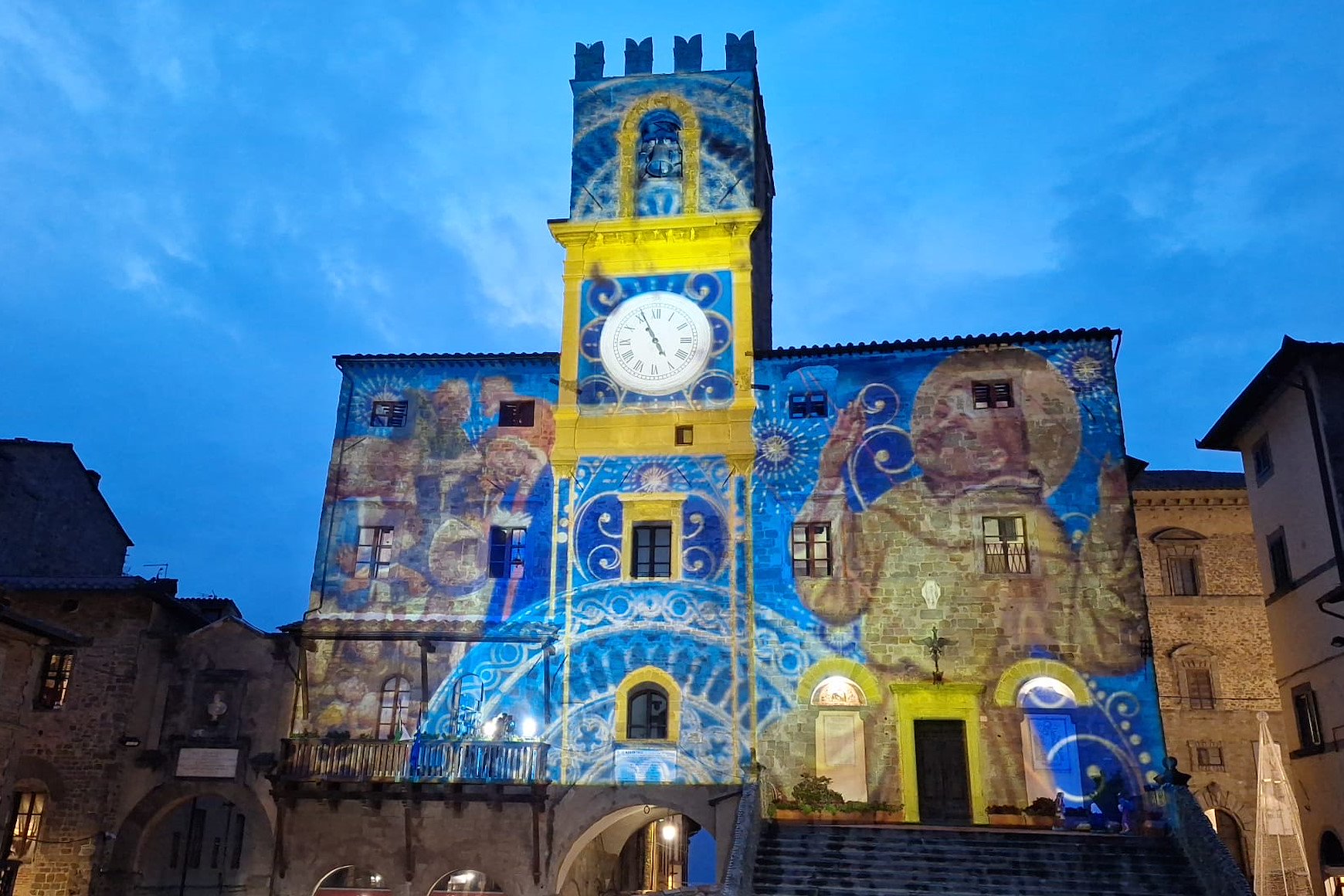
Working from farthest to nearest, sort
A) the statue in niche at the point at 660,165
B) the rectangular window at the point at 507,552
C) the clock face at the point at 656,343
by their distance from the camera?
the statue in niche at the point at 660,165 → the clock face at the point at 656,343 → the rectangular window at the point at 507,552

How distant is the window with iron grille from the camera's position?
24.5 meters

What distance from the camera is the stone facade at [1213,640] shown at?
103 ft

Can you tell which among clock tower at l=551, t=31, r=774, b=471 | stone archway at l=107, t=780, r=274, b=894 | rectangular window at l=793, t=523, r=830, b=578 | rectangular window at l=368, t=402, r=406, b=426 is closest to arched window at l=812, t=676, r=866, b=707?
rectangular window at l=793, t=523, r=830, b=578

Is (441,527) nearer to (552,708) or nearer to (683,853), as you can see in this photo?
(552,708)

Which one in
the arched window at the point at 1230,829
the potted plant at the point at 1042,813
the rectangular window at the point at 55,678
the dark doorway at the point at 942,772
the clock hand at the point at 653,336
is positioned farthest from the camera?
the arched window at the point at 1230,829

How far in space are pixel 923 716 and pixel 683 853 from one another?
23181 millimetres

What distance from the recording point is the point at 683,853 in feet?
143

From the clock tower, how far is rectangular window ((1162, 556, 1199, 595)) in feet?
49.9

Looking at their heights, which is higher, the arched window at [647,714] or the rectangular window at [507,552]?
the rectangular window at [507,552]

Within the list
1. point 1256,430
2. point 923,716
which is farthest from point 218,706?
point 1256,430

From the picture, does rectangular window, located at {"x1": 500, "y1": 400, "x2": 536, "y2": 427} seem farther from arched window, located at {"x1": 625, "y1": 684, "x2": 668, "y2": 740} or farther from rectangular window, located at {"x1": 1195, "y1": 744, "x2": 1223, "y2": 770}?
rectangular window, located at {"x1": 1195, "y1": 744, "x2": 1223, "y2": 770}

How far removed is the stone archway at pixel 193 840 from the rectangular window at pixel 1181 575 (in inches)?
1025

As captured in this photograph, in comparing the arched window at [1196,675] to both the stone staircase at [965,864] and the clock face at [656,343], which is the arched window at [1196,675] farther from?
the clock face at [656,343]

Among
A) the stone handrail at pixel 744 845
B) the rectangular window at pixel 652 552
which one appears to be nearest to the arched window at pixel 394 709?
the rectangular window at pixel 652 552
